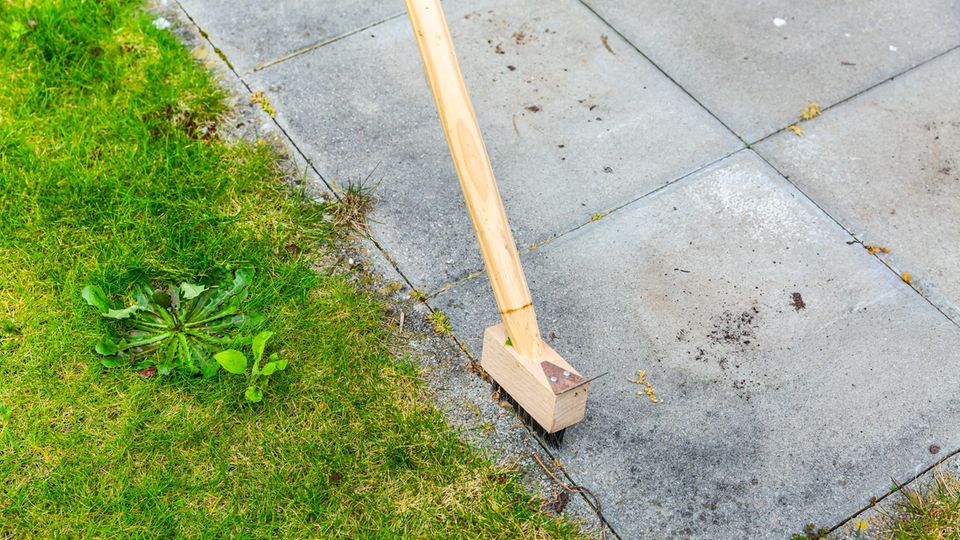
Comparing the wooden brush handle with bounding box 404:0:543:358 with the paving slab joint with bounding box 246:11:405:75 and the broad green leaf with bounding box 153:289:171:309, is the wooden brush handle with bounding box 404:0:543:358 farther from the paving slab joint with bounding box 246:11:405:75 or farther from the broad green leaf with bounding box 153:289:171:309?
the paving slab joint with bounding box 246:11:405:75

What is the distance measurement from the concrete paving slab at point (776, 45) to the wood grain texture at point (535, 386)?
1.48m

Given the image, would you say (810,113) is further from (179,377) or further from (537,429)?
(179,377)

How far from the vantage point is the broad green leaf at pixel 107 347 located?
→ 105 inches

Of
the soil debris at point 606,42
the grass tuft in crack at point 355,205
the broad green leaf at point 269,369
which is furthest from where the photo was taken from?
the soil debris at point 606,42

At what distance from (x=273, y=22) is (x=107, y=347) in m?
1.78

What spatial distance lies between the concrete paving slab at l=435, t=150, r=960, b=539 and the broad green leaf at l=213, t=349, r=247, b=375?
63cm

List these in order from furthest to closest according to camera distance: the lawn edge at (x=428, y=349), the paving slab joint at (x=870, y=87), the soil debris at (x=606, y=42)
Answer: the soil debris at (x=606, y=42)
the paving slab joint at (x=870, y=87)
the lawn edge at (x=428, y=349)

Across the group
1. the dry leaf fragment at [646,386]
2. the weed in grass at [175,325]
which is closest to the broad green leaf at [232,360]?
the weed in grass at [175,325]

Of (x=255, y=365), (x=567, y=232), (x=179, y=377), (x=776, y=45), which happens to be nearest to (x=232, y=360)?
(x=255, y=365)

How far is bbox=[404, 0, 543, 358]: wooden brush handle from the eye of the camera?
226 cm

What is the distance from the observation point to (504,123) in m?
3.41

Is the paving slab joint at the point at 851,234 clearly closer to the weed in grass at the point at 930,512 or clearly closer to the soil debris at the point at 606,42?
the weed in grass at the point at 930,512

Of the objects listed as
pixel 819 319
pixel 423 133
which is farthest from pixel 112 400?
pixel 819 319

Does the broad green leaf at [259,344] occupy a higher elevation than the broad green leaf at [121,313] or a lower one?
lower
